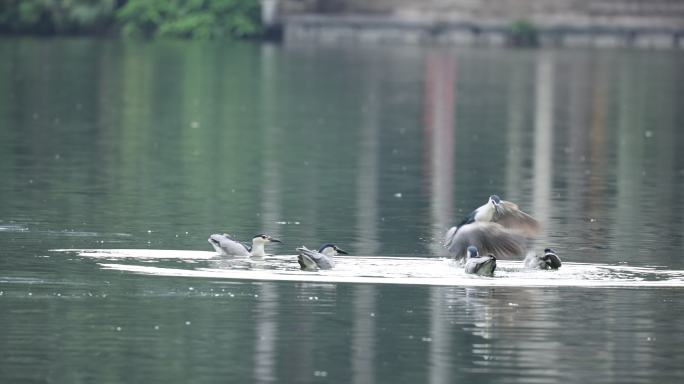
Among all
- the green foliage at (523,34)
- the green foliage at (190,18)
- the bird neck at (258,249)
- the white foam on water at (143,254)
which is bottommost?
the white foam on water at (143,254)

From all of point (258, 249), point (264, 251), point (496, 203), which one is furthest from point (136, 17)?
point (258, 249)

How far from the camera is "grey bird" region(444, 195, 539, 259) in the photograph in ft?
67.6

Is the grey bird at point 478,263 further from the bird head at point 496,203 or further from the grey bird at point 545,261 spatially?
the bird head at point 496,203

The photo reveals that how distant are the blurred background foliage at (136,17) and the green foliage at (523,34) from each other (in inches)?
531

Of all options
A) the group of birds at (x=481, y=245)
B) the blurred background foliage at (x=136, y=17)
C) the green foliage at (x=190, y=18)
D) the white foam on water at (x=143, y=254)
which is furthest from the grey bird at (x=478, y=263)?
the green foliage at (x=190, y=18)

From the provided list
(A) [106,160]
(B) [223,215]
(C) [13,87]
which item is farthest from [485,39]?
(B) [223,215]

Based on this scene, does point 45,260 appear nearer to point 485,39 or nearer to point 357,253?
point 357,253

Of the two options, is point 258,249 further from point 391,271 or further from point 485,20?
point 485,20

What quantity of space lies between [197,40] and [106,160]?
73681 mm

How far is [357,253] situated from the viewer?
21.9 meters

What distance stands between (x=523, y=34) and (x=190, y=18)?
16.7 m

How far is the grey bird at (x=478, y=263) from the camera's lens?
19891 mm

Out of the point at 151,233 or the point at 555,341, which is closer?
the point at 555,341

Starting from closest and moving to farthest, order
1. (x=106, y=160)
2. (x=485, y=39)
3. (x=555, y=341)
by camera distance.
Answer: (x=555, y=341) → (x=106, y=160) → (x=485, y=39)
